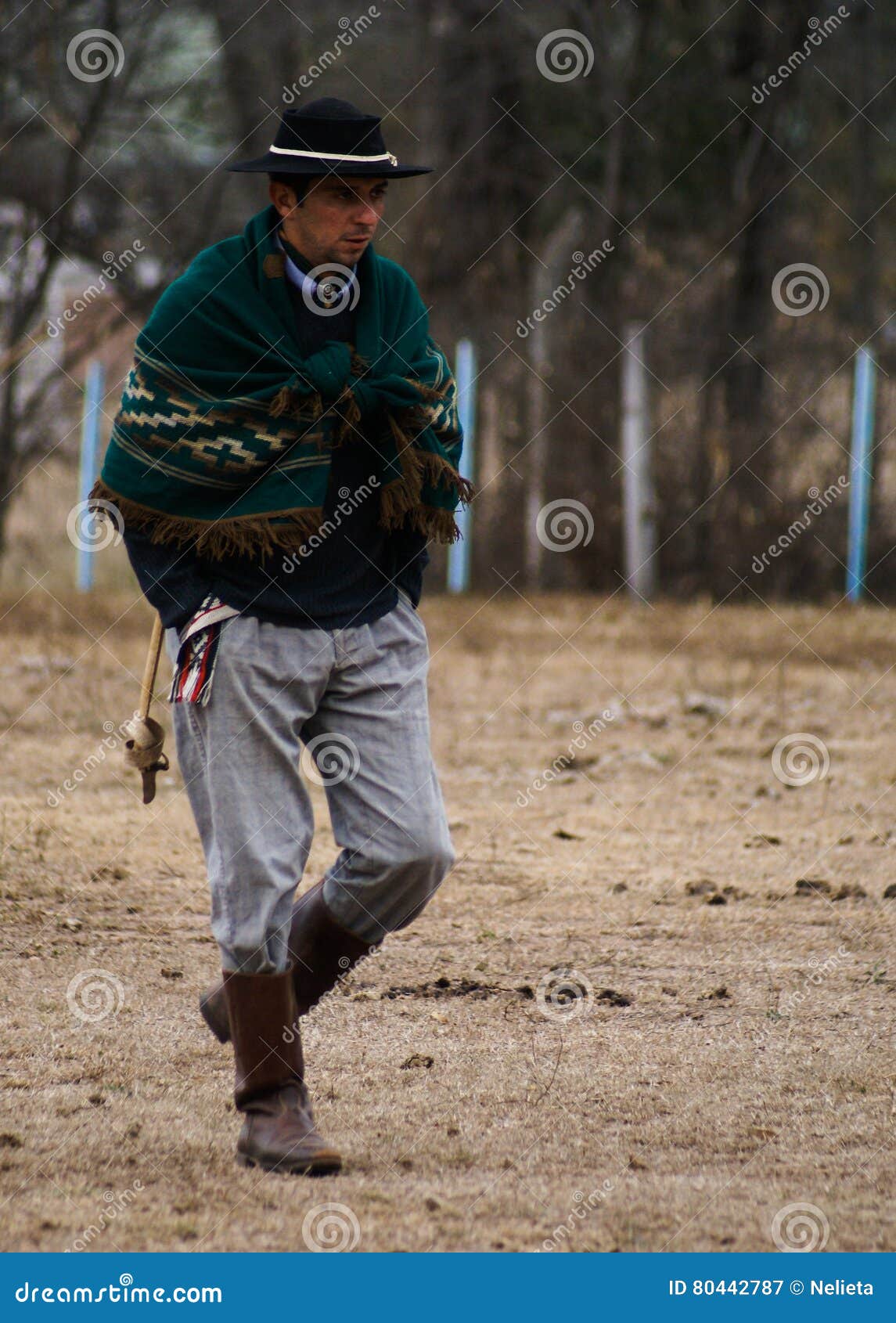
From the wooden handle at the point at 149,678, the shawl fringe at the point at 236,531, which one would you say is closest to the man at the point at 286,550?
the shawl fringe at the point at 236,531

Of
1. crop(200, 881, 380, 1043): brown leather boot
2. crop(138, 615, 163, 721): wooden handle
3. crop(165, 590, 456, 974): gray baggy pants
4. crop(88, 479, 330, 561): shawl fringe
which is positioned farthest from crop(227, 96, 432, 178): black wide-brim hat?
crop(200, 881, 380, 1043): brown leather boot

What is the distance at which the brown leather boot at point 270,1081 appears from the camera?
11.5 feet

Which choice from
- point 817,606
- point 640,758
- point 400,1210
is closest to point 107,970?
point 400,1210

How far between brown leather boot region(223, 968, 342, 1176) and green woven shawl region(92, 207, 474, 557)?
89 cm

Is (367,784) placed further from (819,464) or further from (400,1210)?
(819,464)

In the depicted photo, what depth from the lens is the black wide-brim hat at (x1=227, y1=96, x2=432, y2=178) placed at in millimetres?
3436

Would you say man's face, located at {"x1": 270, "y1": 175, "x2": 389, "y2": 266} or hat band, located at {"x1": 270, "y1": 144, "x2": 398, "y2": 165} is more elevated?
hat band, located at {"x1": 270, "y1": 144, "x2": 398, "y2": 165}

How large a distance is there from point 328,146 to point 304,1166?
2023 millimetres

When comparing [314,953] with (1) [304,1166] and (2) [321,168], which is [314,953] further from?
(2) [321,168]

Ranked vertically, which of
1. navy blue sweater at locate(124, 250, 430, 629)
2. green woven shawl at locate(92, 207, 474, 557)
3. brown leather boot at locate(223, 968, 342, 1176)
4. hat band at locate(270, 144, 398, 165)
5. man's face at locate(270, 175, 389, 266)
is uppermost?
hat band at locate(270, 144, 398, 165)

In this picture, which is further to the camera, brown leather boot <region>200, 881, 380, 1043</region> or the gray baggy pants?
brown leather boot <region>200, 881, 380, 1043</region>

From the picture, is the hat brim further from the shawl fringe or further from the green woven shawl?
the shawl fringe

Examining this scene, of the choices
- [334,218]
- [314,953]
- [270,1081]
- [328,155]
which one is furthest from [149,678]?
[328,155]

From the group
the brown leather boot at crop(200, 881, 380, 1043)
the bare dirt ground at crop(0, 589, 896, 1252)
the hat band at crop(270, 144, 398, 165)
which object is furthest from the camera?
the brown leather boot at crop(200, 881, 380, 1043)
